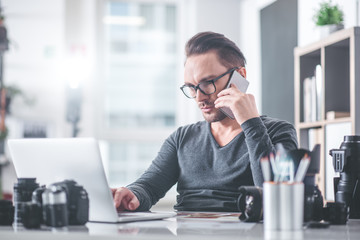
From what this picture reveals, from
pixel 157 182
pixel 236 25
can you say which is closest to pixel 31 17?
pixel 236 25

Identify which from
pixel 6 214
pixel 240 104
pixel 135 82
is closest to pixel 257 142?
pixel 240 104

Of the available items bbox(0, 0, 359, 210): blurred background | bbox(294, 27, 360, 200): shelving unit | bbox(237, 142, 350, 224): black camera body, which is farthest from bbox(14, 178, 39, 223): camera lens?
bbox(0, 0, 359, 210): blurred background

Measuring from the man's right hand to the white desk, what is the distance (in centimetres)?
33

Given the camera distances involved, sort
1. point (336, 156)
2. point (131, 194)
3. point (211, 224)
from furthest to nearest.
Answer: point (131, 194) → point (336, 156) → point (211, 224)

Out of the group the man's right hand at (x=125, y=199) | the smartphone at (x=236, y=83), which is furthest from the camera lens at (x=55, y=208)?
the smartphone at (x=236, y=83)

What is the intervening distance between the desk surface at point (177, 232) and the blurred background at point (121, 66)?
3.34 meters

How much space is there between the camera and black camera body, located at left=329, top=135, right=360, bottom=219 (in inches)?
62.3

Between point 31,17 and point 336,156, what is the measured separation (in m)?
4.12

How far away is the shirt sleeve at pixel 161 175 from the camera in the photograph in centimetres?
203

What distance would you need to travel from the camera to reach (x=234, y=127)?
211 cm

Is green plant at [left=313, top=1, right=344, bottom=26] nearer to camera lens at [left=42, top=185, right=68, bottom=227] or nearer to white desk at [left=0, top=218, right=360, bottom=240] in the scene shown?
white desk at [left=0, top=218, right=360, bottom=240]

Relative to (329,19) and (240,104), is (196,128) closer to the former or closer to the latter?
(240,104)

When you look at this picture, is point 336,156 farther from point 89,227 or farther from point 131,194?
point 89,227

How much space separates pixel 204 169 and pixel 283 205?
0.89 metres
